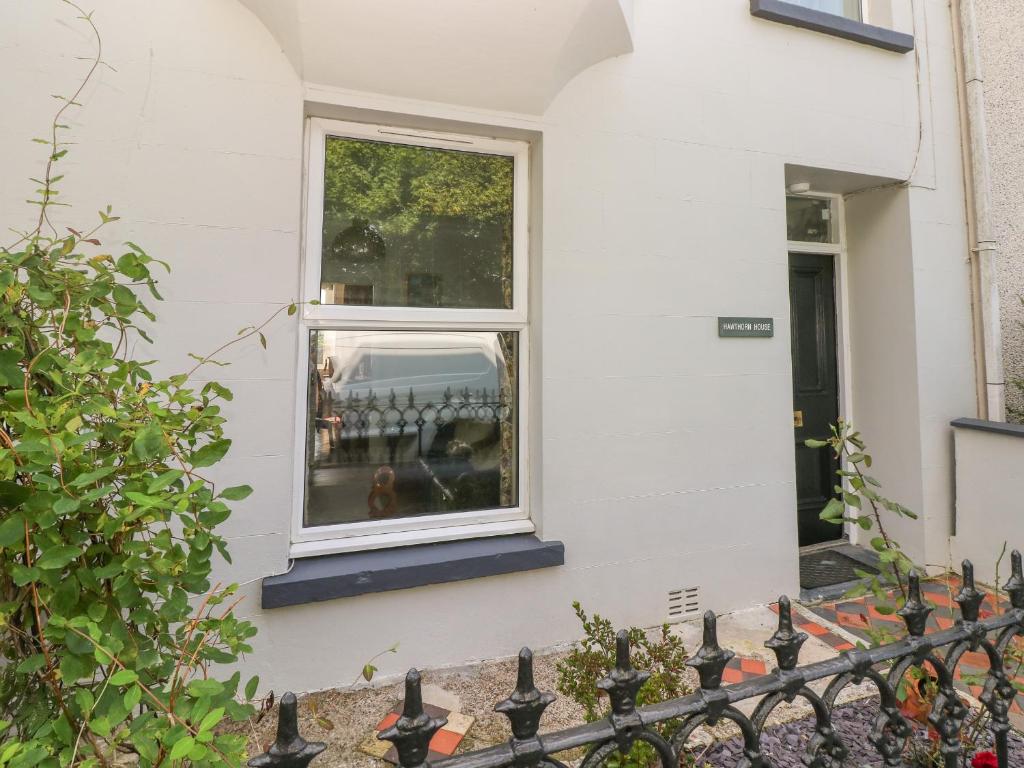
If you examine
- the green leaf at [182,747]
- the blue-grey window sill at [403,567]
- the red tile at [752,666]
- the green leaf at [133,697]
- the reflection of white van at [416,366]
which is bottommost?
the red tile at [752,666]

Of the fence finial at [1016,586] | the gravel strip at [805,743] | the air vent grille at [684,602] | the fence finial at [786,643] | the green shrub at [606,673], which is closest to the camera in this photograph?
the fence finial at [786,643]

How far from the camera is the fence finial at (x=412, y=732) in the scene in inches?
34.7

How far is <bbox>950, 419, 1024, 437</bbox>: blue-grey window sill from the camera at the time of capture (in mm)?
3205

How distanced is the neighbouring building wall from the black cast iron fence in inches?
128

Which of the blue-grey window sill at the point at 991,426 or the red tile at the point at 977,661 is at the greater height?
the blue-grey window sill at the point at 991,426

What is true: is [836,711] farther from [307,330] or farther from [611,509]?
[307,330]

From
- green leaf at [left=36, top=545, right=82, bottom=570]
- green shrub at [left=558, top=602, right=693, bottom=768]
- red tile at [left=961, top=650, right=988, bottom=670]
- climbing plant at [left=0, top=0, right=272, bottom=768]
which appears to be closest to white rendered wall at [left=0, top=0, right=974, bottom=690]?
green shrub at [left=558, top=602, right=693, bottom=768]

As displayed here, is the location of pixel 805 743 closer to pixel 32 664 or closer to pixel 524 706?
pixel 524 706

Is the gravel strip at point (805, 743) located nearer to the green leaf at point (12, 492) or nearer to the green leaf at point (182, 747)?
the green leaf at point (182, 747)

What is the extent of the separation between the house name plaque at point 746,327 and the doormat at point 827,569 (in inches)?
64.0

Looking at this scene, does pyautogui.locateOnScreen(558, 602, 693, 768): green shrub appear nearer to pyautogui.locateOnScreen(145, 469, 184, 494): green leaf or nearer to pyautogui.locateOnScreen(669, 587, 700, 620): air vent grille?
pyautogui.locateOnScreen(669, 587, 700, 620): air vent grille

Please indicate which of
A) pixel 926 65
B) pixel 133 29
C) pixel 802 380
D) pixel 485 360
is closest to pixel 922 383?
pixel 802 380

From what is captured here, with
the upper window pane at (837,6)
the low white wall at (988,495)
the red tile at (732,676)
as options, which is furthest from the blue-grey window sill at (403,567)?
the upper window pane at (837,6)

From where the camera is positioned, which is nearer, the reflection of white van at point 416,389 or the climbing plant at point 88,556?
the climbing plant at point 88,556
